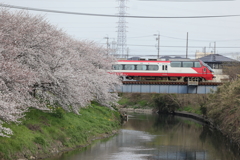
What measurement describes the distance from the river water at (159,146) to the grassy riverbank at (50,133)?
3.01ft

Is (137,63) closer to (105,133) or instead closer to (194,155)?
(105,133)

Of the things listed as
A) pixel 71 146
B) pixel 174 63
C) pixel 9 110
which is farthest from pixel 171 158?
pixel 174 63

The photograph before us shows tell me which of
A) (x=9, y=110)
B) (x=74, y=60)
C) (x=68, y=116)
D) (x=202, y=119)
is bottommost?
(x=202, y=119)

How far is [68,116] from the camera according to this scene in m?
29.7

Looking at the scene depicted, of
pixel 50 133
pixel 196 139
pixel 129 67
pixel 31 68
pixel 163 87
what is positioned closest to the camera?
pixel 31 68

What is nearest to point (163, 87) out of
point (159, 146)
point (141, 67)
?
point (141, 67)

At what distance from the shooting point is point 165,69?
47.0m

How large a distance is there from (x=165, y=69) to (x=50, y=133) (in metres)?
25.8

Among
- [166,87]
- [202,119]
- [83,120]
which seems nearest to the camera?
[83,120]

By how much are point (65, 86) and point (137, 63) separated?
2407cm

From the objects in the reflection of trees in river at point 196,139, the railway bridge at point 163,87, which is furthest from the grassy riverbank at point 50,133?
the railway bridge at point 163,87

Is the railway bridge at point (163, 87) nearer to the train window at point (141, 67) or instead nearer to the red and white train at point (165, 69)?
the red and white train at point (165, 69)

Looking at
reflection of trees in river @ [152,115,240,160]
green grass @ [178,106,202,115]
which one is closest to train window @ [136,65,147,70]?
reflection of trees in river @ [152,115,240,160]

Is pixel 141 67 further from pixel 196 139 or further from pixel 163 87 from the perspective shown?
pixel 196 139
